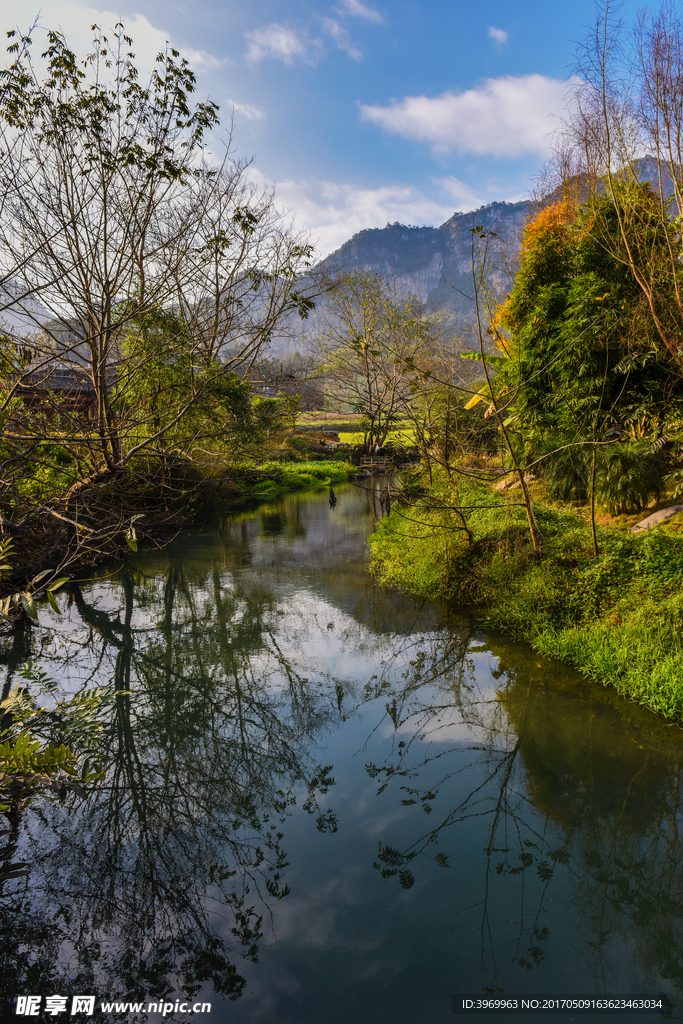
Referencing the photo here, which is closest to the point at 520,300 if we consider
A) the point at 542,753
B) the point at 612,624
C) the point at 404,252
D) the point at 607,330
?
the point at 607,330

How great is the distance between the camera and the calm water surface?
8.47 ft

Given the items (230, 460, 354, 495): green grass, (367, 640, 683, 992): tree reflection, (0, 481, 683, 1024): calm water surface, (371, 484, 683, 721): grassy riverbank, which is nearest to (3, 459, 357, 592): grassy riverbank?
(230, 460, 354, 495): green grass

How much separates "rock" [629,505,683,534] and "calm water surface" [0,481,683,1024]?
9.72 ft

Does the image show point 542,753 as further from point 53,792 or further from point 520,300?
point 520,300

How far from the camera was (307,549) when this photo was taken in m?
11.7

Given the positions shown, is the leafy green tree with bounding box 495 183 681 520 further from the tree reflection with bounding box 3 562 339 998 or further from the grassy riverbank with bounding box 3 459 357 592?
the tree reflection with bounding box 3 562 339 998

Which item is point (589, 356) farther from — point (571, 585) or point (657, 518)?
point (571, 585)

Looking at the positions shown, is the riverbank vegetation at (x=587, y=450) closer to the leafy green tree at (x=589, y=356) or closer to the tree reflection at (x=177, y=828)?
the leafy green tree at (x=589, y=356)

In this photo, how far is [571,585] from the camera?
6.32 m

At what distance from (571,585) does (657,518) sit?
7.51 feet

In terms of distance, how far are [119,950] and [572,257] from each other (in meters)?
12.5

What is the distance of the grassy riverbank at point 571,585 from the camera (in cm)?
503

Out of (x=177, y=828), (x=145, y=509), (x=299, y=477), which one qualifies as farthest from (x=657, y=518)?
(x=299, y=477)

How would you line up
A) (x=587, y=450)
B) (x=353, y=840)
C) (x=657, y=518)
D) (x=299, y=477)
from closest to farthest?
(x=353, y=840), (x=657, y=518), (x=587, y=450), (x=299, y=477)
